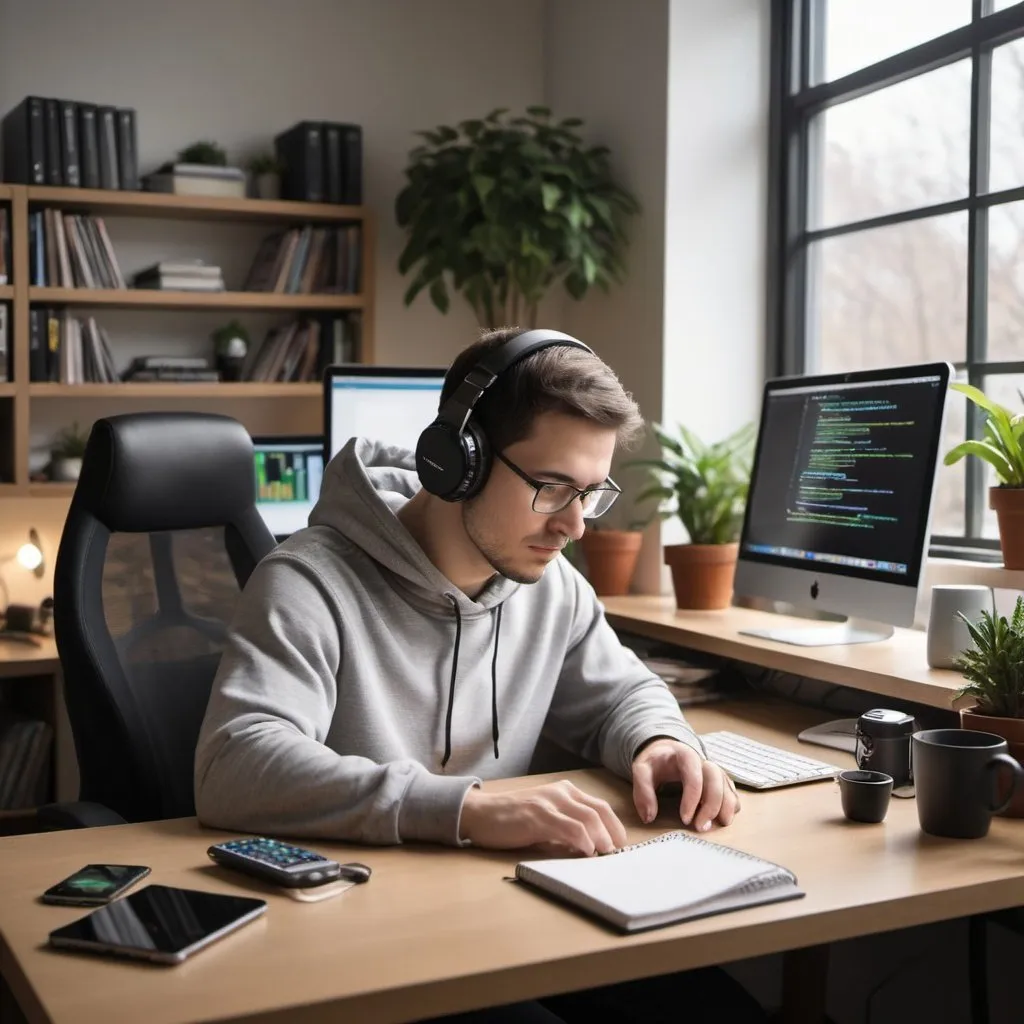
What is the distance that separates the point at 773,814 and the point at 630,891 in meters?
0.38

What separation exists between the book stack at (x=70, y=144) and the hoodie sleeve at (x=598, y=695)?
2106 millimetres

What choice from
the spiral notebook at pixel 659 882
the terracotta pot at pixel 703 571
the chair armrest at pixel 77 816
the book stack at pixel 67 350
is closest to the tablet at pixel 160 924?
the spiral notebook at pixel 659 882

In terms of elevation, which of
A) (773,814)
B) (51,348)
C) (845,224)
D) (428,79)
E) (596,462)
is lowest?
(773,814)

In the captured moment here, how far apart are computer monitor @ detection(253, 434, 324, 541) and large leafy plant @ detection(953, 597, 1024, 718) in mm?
1827

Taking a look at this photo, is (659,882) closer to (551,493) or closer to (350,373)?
(551,493)

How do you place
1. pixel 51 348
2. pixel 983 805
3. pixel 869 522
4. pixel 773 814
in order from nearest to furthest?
pixel 983 805
pixel 773 814
pixel 869 522
pixel 51 348

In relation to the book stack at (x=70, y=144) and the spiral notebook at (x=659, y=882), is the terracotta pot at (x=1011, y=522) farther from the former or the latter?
the book stack at (x=70, y=144)

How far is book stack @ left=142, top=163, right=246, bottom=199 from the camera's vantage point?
3377mm

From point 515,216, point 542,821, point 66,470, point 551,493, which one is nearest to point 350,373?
point 515,216

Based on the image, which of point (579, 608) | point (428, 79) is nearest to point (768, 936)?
point (579, 608)

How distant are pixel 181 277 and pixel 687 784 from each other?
8.08 ft

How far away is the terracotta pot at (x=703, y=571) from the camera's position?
8.48 ft

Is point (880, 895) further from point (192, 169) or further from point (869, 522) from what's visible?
point (192, 169)

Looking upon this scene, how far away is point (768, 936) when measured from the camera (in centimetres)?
109
